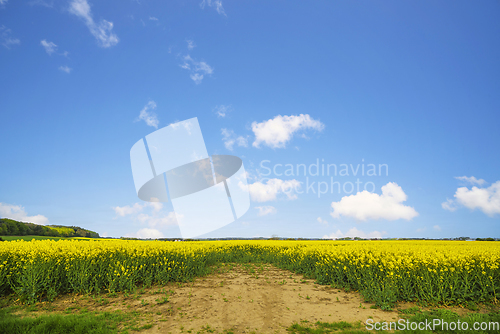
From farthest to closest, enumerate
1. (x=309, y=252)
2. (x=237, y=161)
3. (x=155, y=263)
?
1. (x=309, y=252)
2. (x=237, y=161)
3. (x=155, y=263)

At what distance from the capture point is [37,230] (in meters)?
45.2

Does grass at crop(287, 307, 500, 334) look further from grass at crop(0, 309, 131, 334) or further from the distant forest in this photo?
the distant forest

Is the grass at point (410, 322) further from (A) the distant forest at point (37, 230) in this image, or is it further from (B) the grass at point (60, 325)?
(A) the distant forest at point (37, 230)

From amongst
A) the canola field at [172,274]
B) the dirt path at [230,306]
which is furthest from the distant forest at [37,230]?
the dirt path at [230,306]

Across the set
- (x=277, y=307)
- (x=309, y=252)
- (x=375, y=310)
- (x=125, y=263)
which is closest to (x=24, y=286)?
(x=125, y=263)

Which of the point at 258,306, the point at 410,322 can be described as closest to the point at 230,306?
the point at 258,306

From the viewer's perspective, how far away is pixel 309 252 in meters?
14.6

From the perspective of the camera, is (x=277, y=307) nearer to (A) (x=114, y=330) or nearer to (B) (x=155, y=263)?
(A) (x=114, y=330)

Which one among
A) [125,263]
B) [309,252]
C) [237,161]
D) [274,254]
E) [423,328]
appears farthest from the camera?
[274,254]

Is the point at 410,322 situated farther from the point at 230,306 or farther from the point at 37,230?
the point at 37,230

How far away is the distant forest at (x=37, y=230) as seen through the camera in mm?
41225

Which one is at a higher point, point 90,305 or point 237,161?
point 237,161

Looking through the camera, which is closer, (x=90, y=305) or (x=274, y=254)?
(x=90, y=305)

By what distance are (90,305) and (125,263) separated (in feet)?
6.09
